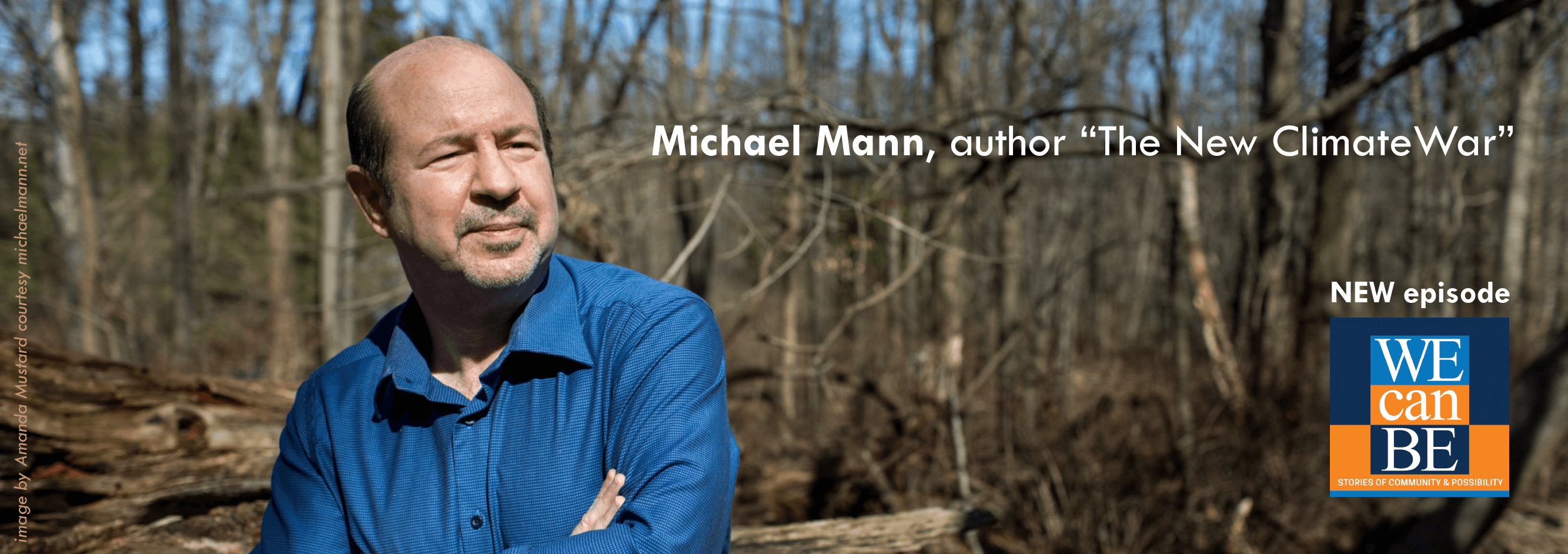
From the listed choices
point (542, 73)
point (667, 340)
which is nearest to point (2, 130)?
point (542, 73)

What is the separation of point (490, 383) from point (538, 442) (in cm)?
14

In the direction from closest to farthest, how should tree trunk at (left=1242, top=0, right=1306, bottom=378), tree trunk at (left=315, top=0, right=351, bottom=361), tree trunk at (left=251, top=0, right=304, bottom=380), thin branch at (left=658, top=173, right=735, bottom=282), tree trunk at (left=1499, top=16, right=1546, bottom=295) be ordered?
thin branch at (left=658, top=173, right=735, bottom=282), tree trunk at (left=1242, top=0, right=1306, bottom=378), tree trunk at (left=315, top=0, right=351, bottom=361), tree trunk at (left=251, top=0, right=304, bottom=380), tree trunk at (left=1499, top=16, right=1546, bottom=295)

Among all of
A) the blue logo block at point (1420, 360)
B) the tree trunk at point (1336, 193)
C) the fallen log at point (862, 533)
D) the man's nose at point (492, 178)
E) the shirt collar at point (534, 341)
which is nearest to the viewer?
the man's nose at point (492, 178)

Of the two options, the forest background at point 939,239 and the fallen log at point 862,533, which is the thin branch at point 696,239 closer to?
the forest background at point 939,239

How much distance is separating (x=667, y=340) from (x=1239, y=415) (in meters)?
4.99

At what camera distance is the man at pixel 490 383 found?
1.39 meters

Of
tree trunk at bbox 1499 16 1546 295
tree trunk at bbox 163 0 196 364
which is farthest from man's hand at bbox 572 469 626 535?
tree trunk at bbox 1499 16 1546 295

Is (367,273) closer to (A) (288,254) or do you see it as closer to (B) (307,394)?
(A) (288,254)

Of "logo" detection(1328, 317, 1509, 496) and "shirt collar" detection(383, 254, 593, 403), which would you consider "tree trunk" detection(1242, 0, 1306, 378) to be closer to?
"logo" detection(1328, 317, 1509, 496)

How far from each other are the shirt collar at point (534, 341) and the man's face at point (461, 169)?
10 centimetres

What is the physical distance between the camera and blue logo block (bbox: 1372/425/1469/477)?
13.9ft

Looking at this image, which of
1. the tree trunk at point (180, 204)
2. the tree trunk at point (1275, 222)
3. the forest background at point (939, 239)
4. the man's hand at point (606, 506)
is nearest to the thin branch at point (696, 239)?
the forest background at point (939, 239)

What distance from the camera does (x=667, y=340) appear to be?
1.55 metres

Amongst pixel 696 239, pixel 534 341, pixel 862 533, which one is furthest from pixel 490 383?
pixel 696 239
